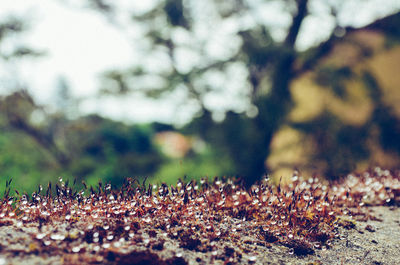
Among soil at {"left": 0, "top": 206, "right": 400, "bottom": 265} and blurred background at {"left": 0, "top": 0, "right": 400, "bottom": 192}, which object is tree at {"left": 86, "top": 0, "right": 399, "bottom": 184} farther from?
soil at {"left": 0, "top": 206, "right": 400, "bottom": 265}

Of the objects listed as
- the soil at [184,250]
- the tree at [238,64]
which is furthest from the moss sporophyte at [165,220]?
the tree at [238,64]

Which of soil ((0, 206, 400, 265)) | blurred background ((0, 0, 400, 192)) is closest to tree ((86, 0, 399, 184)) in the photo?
blurred background ((0, 0, 400, 192))

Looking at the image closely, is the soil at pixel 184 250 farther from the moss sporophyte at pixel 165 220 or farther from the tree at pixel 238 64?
the tree at pixel 238 64

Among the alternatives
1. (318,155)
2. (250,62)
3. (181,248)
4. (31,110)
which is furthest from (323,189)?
(31,110)

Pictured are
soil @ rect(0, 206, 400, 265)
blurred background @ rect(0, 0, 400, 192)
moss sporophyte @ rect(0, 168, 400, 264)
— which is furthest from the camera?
blurred background @ rect(0, 0, 400, 192)

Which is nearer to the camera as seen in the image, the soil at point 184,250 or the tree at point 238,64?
the soil at point 184,250

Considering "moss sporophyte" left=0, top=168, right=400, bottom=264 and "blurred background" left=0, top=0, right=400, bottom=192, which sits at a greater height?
"blurred background" left=0, top=0, right=400, bottom=192

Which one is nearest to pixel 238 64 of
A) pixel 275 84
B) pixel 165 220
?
pixel 275 84

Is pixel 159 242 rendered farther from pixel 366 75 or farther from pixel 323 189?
pixel 366 75

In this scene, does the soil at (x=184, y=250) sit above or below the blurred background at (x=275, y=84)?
below
